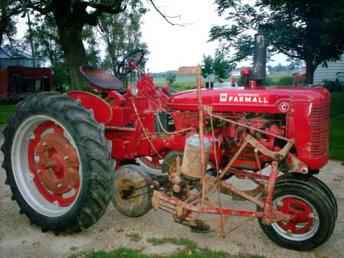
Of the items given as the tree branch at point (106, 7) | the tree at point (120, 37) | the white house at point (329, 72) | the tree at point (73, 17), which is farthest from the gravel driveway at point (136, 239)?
the tree at point (120, 37)

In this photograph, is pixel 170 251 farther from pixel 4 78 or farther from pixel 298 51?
pixel 4 78

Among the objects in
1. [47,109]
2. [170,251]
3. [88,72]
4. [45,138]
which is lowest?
[170,251]

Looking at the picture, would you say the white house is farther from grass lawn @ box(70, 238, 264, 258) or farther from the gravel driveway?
grass lawn @ box(70, 238, 264, 258)

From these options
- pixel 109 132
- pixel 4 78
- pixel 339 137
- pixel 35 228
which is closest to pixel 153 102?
pixel 109 132

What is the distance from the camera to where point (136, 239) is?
3408mm

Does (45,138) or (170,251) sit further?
(45,138)

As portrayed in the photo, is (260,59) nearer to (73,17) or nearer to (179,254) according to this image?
(179,254)

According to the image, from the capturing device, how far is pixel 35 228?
3.66 metres

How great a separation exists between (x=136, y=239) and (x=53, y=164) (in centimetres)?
97

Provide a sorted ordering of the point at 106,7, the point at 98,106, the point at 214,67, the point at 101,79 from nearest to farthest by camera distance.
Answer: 1. the point at 98,106
2. the point at 214,67
3. the point at 101,79
4. the point at 106,7

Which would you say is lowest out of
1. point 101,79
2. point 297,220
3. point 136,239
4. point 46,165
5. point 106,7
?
point 136,239

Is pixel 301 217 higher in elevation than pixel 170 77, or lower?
lower

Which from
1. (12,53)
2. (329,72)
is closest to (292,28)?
(329,72)

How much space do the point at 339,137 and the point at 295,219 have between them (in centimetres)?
592
